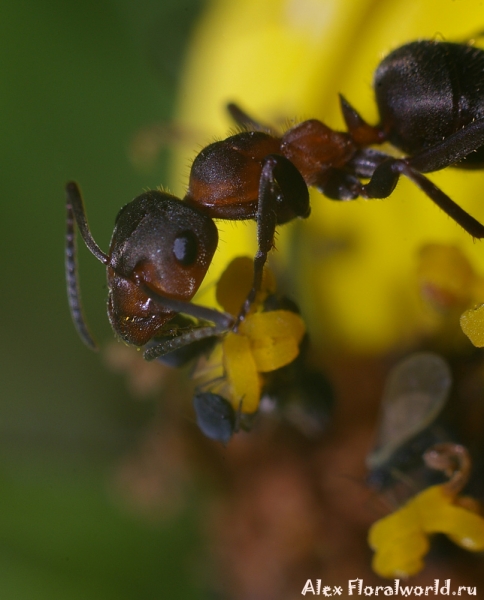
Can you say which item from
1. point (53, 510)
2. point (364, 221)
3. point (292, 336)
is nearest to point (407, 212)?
point (364, 221)

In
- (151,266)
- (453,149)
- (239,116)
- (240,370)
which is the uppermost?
(239,116)

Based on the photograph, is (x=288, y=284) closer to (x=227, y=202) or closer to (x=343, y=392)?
(x=343, y=392)

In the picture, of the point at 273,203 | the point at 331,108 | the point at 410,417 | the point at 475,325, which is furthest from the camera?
the point at 331,108

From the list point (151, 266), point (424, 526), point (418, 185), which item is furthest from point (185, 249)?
point (424, 526)

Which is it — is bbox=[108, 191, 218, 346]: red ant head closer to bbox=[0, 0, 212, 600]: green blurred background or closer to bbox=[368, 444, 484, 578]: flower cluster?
bbox=[0, 0, 212, 600]: green blurred background

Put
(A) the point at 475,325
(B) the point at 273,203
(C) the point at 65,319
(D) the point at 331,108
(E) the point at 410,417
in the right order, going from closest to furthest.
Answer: (A) the point at 475,325 < (B) the point at 273,203 < (E) the point at 410,417 < (C) the point at 65,319 < (D) the point at 331,108

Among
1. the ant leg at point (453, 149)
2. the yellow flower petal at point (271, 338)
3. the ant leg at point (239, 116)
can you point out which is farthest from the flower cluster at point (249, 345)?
the ant leg at point (239, 116)

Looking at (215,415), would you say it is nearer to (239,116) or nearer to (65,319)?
(65,319)
